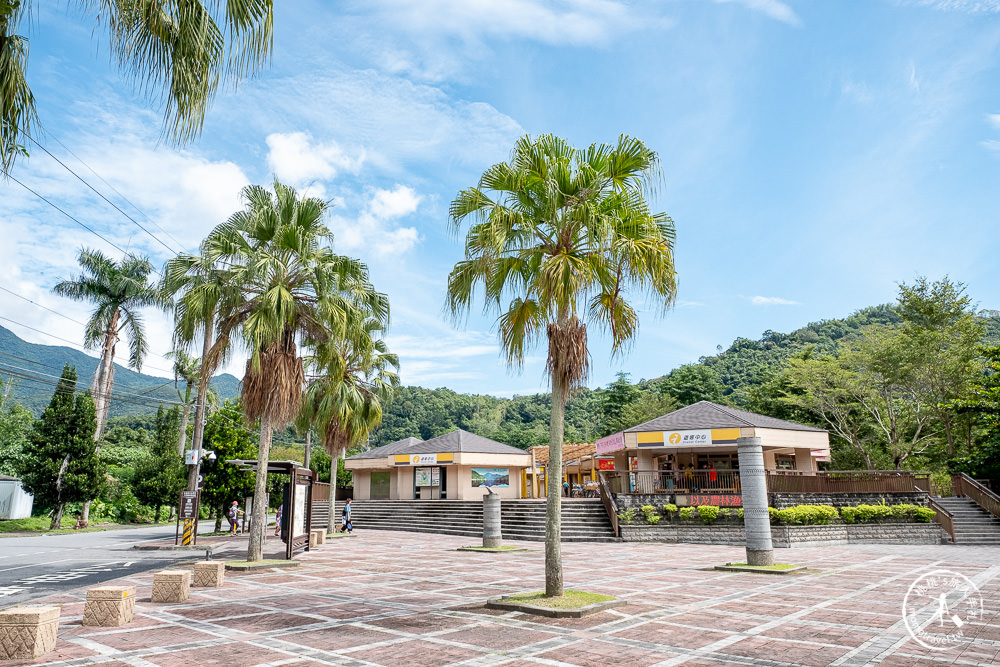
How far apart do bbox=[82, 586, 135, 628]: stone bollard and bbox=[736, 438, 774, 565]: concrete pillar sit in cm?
1210

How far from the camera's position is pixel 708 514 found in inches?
898

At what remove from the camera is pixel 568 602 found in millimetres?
8773

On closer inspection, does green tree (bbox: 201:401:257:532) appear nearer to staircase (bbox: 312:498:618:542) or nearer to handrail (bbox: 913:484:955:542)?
staircase (bbox: 312:498:618:542)

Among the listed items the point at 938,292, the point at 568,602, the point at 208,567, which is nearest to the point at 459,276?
the point at 568,602

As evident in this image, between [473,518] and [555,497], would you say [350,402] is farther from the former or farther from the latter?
[555,497]

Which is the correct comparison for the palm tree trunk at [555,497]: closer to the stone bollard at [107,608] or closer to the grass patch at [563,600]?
→ the grass patch at [563,600]

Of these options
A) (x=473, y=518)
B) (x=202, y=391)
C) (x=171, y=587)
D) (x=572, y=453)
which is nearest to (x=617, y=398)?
(x=572, y=453)

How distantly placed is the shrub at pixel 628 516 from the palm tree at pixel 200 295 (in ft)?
53.1

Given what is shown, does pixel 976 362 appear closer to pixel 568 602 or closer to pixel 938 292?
pixel 938 292

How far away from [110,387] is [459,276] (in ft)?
122

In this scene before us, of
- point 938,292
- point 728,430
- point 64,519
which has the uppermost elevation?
point 938,292

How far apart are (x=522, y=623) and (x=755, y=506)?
8307mm

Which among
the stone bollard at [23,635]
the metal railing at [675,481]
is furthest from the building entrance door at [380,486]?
the stone bollard at [23,635]

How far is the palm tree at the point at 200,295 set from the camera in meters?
14.1
